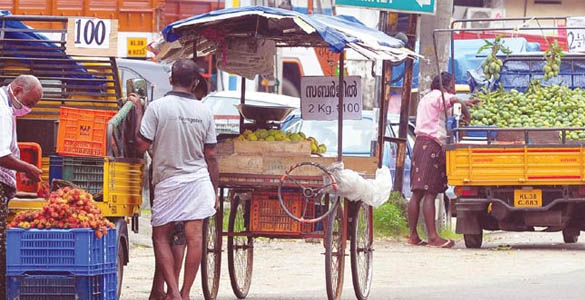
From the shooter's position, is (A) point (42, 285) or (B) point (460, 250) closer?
(A) point (42, 285)

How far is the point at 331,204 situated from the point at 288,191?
37 centimetres

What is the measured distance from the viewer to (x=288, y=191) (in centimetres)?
1180

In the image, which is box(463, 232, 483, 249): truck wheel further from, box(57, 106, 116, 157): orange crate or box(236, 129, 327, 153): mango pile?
box(57, 106, 116, 157): orange crate

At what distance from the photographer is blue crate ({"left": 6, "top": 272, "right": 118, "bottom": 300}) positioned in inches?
374

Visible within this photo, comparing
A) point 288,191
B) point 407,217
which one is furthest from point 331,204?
point 407,217

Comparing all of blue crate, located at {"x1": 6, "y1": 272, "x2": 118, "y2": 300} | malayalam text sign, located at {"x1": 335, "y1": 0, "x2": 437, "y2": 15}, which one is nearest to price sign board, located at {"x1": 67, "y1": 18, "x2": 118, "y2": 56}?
blue crate, located at {"x1": 6, "y1": 272, "x2": 118, "y2": 300}

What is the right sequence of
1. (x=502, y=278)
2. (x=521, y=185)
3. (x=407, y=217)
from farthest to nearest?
1. (x=407, y=217)
2. (x=521, y=185)
3. (x=502, y=278)

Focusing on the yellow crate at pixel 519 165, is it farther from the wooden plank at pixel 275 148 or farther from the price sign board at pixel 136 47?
the price sign board at pixel 136 47

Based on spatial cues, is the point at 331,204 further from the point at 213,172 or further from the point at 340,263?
the point at 213,172

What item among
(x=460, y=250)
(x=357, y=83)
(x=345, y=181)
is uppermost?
(x=357, y=83)

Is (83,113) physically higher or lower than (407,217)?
higher

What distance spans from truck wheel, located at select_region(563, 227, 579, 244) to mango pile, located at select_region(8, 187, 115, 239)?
9.51m

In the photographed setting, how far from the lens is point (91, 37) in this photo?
11.4 metres

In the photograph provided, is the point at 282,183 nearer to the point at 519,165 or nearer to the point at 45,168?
the point at 45,168
